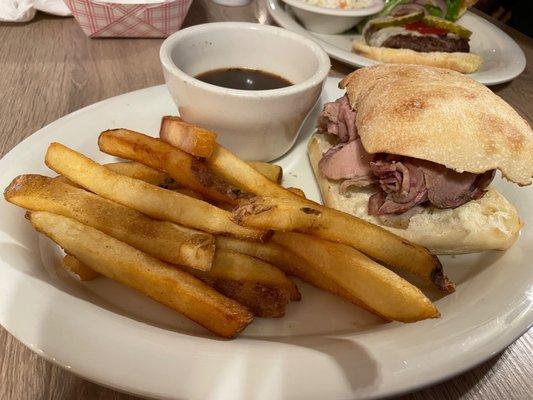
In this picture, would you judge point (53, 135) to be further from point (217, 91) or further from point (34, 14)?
point (34, 14)

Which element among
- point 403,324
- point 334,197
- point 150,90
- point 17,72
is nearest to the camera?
point 403,324

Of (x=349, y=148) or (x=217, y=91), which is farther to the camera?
(x=349, y=148)

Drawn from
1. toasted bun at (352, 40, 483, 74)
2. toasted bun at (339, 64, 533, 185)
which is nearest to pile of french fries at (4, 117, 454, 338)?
toasted bun at (339, 64, 533, 185)

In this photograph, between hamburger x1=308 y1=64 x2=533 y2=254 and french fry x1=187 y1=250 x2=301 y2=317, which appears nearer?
french fry x1=187 y1=250 x2=301 y2=317

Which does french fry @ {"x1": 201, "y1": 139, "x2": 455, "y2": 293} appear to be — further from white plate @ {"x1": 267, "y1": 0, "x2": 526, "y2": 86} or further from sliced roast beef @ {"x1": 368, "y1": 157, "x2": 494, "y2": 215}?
white plate @ {"x1": 267, "y1": 0, "x2": 526, "y2": 86}

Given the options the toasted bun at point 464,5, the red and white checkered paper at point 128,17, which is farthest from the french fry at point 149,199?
the toasted bun at point 464,5

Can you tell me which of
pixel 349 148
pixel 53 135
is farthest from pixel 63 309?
pixel 349 148
